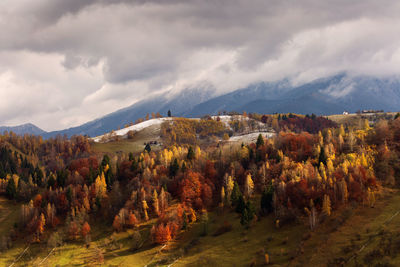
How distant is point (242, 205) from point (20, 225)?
98.3 metres

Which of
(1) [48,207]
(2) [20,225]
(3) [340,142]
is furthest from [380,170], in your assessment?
(2) [20,225]

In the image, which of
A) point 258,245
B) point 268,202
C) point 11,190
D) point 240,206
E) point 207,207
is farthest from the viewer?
point 11,190

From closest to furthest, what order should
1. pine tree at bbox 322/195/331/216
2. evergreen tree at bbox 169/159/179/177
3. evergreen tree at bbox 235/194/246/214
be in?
1. pine tree at bbox 322/195/331/216
2. evergreen tree at bbox 235/194/246/214
3. evergreen tree at bbox 169/159/179/177

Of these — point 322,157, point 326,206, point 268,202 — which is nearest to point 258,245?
point 268,202

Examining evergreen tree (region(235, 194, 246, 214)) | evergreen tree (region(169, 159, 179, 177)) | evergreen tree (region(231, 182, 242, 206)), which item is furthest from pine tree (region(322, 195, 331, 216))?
evergreen tree (region(169, 159, 179, 177))

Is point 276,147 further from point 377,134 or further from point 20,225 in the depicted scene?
point 20,225

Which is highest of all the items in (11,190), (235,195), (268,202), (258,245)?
(11,190)

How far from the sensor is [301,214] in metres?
104

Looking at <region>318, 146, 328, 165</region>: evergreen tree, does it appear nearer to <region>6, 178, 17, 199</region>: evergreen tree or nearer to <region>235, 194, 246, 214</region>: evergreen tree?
<region>235, 194, 246, 214</region>: evergreen tree

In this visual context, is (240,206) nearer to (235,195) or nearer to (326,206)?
(235,195)

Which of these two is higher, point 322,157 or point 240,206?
point 322,157

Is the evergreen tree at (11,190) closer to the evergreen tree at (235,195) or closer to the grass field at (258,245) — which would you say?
the grass field at (258,245)

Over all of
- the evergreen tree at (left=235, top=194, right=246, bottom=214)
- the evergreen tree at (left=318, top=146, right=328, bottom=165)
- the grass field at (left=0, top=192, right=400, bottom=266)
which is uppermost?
the evergreen tree at (left=318, top=146, right=328, bottom=165)

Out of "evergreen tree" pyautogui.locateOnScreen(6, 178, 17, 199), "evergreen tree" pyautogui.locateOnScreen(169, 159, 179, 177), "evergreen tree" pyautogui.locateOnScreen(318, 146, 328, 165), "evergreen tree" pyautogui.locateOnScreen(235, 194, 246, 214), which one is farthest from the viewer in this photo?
"evergreen tree" pyautogui.locateOnScreen(6, 178, 17, 199)
